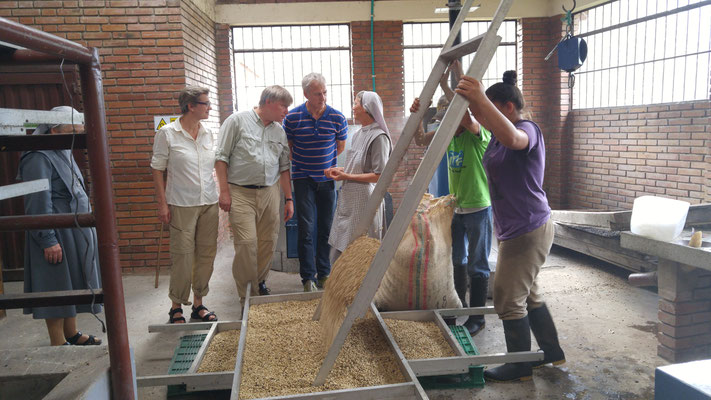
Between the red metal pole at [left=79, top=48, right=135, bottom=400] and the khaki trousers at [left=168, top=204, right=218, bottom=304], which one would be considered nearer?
the red metal pole at [left=79, top=48, right=135, bottom=400]

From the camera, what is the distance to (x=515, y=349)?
288 centimetres

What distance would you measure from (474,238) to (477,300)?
527 millimetres

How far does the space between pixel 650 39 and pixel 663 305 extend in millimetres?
4448

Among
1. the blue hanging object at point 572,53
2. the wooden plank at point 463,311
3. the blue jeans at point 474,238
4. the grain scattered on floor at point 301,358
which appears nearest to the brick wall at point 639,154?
the blue hanging object at point 572,53

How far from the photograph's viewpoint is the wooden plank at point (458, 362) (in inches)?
107

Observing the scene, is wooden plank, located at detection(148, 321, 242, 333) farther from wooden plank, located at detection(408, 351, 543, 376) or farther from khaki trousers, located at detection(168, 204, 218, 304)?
wooden plank, located at detection(408, 351, 543, 376)

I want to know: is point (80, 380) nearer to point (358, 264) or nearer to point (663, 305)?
point (358, 264)

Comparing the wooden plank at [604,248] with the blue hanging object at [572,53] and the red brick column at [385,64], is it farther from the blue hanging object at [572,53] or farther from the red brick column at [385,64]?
the red brick column at [385,64]

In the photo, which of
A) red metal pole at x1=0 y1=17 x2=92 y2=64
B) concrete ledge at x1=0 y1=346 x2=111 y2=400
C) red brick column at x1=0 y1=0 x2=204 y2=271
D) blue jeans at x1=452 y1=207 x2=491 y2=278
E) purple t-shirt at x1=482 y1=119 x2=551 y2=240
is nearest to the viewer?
red metal pole at x1=0 y1=17 x2=92 y2=64

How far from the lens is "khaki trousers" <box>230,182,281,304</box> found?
4023 mm

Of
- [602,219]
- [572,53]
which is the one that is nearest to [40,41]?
[602,219]

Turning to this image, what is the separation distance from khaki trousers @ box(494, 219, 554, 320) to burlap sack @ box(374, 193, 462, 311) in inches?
29.0

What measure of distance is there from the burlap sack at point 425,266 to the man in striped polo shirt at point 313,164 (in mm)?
1025

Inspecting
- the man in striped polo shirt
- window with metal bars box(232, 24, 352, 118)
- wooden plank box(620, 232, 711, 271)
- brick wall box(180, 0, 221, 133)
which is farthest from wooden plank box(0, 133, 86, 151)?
window with metal bars box(232, 24, 352, 118)
